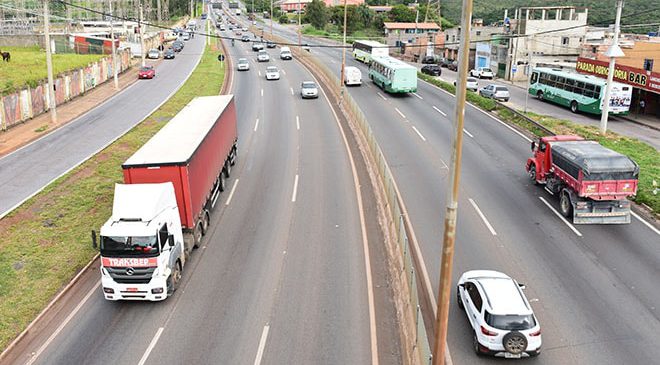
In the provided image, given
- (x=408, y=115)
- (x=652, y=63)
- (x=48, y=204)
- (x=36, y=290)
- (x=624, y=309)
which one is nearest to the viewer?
(x=624, y=309)

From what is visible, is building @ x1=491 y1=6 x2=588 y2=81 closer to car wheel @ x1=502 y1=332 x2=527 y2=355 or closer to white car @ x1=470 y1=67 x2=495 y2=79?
white car @ x1=470 y1=67 x2=495 y2=79

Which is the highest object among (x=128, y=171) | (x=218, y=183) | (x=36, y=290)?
(x=128, y=171)

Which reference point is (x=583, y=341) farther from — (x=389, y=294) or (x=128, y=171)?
(x=128, y=171)

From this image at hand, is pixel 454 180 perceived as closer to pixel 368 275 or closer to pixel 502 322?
pixel 502 322

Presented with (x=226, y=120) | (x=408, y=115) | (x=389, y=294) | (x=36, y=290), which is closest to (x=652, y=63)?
(x=408, y=115)

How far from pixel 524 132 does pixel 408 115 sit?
9.92 metres

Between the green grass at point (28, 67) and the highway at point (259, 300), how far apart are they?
29.0 meters

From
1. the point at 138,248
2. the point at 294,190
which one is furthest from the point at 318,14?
the point at 138,248

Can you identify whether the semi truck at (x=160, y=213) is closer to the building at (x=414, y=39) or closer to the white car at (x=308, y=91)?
the white car at (x=308, y=91)

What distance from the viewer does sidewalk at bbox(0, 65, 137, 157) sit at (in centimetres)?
3962

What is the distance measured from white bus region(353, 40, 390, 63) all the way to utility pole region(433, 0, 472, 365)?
61.3 meters

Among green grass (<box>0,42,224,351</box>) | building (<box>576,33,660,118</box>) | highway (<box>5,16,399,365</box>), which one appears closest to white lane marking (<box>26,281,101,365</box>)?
highway (<box>5,16,399,365</box>)

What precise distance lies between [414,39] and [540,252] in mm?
97300

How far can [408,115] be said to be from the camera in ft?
155
